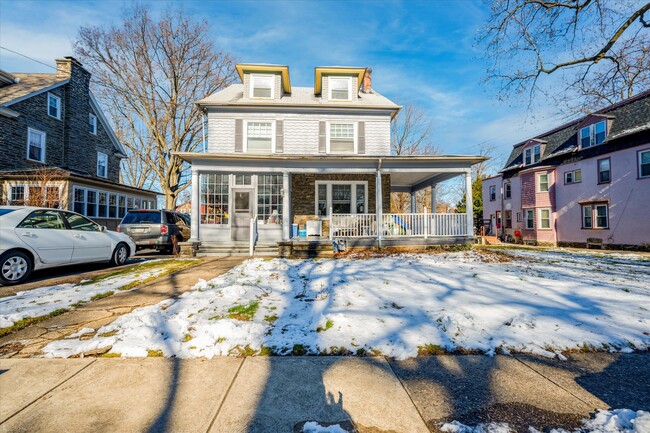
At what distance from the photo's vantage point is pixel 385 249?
10328mm

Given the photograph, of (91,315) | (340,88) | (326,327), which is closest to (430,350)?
(326,327)

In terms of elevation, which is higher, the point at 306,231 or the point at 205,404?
the point at 306,231

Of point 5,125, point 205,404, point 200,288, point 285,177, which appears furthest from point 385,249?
point 5,125

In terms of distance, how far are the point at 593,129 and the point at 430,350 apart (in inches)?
847

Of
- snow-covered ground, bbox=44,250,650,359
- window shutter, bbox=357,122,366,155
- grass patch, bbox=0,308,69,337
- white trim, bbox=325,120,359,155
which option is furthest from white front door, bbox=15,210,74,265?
window shutter, bbox=357,122,366,155

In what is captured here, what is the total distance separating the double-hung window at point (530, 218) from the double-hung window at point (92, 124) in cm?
3145

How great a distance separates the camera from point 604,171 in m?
16.3

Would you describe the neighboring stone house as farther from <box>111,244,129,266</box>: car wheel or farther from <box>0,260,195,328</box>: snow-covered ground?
<box>0,260,195,328</box>: snow-covered ground

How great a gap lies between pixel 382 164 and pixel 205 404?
984 cm

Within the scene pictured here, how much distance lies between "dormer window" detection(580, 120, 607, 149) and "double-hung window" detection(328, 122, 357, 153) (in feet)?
49.5

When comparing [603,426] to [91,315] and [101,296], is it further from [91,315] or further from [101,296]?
[101,296]

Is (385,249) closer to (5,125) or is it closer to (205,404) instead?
(205,404)

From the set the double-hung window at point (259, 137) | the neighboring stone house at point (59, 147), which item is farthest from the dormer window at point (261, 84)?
the neighboring stone house at point (59, 147)

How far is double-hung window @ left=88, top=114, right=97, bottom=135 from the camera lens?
18.9 meters
